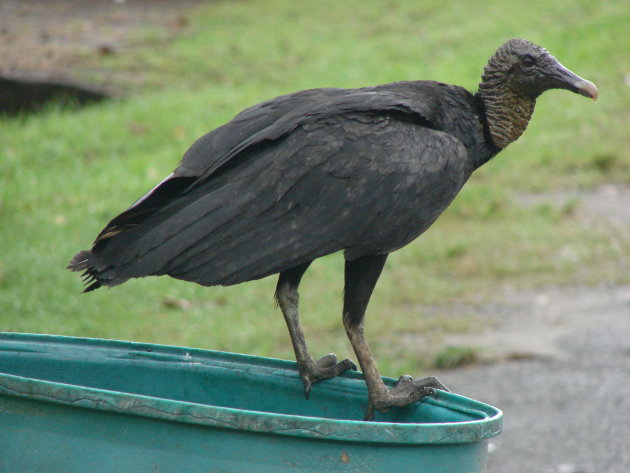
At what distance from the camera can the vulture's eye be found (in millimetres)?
3162

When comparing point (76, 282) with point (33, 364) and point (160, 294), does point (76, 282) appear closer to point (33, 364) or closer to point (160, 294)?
point (160, 294)

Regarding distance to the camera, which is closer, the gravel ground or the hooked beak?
the hooked beak

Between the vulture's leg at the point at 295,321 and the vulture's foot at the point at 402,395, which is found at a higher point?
the vulture's leg at the point at 295,321

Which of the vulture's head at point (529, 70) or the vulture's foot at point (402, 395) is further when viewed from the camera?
the vulture's head at point (529, 70)

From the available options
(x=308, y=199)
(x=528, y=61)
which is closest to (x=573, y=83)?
(x=528, y=61)

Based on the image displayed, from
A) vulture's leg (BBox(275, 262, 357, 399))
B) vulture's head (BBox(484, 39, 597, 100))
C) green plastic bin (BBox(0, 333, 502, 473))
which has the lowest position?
green plastic bin (BBox(0, 333, 502, 473))

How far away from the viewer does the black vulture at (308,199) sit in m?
2.60

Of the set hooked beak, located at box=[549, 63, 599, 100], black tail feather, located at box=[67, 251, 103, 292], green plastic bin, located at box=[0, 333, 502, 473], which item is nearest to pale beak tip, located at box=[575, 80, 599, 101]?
hooked beak, located at box=[549, 63, 599, 100]

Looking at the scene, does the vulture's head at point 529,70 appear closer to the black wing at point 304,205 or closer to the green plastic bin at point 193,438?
the black wing at point 304,205

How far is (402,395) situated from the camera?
2.82 metres

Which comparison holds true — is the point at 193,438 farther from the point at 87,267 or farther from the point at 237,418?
the point at 87,267

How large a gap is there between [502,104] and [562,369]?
226cm

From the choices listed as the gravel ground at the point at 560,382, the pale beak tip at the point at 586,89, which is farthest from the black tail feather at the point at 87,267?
the gravel ground at the point at 560,382

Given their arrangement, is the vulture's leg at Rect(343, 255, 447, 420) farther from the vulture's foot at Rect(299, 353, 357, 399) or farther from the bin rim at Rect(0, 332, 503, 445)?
the bin rim at Rect(0, 332, 503, 445)
